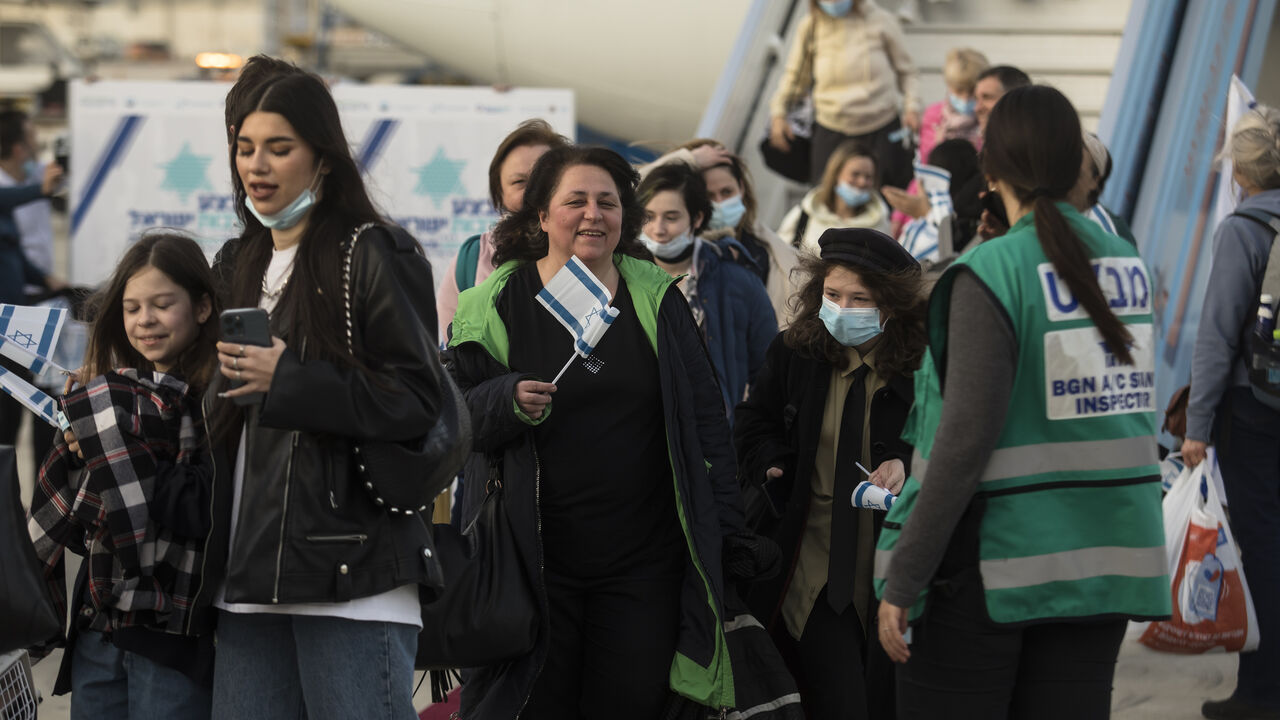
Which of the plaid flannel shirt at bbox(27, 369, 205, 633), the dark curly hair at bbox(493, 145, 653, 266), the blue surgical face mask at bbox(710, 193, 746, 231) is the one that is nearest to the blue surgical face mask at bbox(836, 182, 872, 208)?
the blue surgical face mask at bbox(710, 193, 746, 231)

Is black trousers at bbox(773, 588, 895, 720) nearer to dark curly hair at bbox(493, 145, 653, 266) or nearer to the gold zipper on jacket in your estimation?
the gold zipper on jacket

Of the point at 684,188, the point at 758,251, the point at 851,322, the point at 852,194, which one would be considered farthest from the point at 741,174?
the point at 851,322

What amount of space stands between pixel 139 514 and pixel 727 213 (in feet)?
11.3

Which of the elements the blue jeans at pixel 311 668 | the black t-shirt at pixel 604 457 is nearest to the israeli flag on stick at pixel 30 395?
the blue jeans at pixel 311 668

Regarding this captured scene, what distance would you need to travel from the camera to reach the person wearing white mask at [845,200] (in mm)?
7574

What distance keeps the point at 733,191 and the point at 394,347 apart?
360 centimetres

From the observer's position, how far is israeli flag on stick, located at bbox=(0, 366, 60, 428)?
3441 millimetres

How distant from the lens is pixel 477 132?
390 inches

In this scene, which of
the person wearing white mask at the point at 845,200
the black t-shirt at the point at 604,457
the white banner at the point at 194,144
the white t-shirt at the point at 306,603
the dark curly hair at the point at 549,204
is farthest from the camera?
the white banner at the point at 194,144

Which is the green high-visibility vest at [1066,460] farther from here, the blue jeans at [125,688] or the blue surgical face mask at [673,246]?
the blue surgical face mask at [673,246]

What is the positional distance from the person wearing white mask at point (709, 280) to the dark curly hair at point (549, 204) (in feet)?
3.51

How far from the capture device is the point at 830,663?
162 inches

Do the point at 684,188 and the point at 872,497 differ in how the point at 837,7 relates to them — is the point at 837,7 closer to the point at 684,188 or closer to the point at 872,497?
the point at 684,188

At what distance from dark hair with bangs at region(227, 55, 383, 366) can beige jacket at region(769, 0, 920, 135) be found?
5.84 meters
